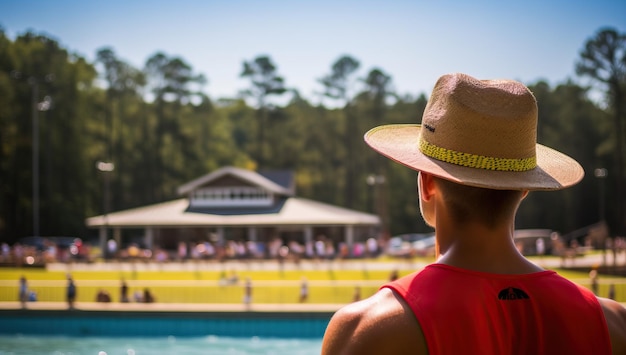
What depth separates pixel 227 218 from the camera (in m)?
52.8

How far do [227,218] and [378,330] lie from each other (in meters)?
→ 51.6

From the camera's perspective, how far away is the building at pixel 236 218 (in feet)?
170

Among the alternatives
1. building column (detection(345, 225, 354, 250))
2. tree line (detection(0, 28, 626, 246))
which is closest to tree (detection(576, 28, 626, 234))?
tree line (detection(0, 28, 626, 246))

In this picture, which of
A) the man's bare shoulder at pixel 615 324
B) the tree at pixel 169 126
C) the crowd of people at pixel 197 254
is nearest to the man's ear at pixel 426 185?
the man's bare shoulder at pixel 615 324

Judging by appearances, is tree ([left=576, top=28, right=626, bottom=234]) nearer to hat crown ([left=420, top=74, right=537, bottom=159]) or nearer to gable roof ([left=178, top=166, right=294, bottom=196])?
gable roof ([left=178, top=166, right=294, bottom=196])

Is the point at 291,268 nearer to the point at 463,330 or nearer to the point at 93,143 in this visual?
the point at 463,330

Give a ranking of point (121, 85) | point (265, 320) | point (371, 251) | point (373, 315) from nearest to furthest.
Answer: point (373, 315)
point (265, 320)
point (371, 251)
point (121, 85)

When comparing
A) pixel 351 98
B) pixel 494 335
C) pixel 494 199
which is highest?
pixel 351 98

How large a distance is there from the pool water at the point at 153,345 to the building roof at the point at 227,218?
28142 millimetres

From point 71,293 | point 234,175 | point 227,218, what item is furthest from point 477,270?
point 234,175

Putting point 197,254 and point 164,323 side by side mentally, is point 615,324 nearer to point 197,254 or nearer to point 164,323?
point 164,323

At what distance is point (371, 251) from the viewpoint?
4612 centimetres

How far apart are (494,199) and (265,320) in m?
20.0

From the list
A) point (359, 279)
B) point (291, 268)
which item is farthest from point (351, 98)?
point (359, 279)
